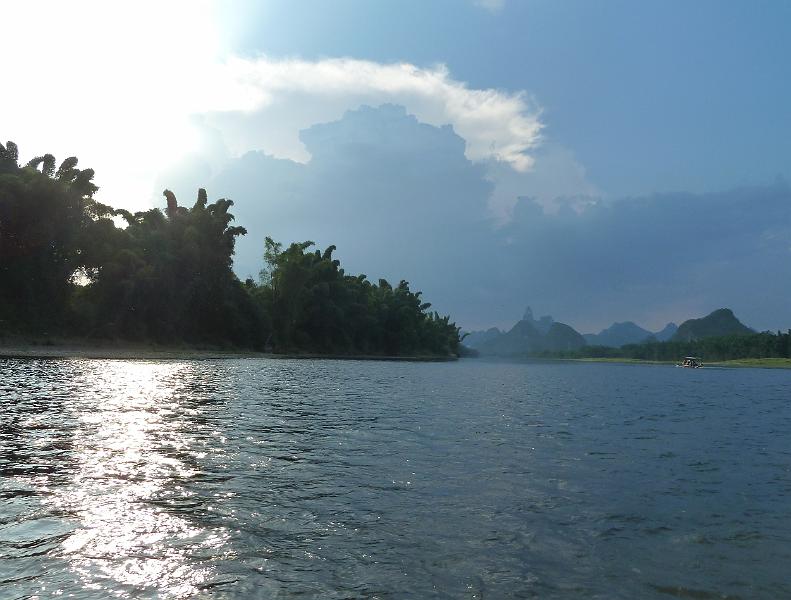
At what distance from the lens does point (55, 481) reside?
11312 mm

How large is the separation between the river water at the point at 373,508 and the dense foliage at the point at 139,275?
5366cm

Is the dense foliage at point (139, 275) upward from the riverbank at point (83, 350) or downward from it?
upward

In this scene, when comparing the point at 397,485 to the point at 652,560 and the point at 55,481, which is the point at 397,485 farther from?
the point at 55,481

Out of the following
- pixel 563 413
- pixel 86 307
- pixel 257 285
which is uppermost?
pixel 257 285

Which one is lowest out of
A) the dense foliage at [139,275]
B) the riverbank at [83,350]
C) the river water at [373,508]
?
the river water at [373,508]

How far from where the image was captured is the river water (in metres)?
7.34

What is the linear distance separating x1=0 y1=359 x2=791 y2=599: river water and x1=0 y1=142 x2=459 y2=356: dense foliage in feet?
176

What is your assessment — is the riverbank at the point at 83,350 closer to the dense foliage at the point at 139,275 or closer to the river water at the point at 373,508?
the dense foliage at the point at 139,275

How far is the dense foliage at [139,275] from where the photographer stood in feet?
Answer: 219

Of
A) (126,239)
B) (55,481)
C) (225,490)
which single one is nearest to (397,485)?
(225,490)

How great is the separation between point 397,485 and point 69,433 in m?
10.7

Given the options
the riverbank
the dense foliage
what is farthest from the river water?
the dense foliage

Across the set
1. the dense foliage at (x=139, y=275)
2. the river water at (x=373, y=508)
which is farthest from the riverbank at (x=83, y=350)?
the river water at (x=373, y=508)

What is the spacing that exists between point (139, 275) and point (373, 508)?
7671 centimetres
